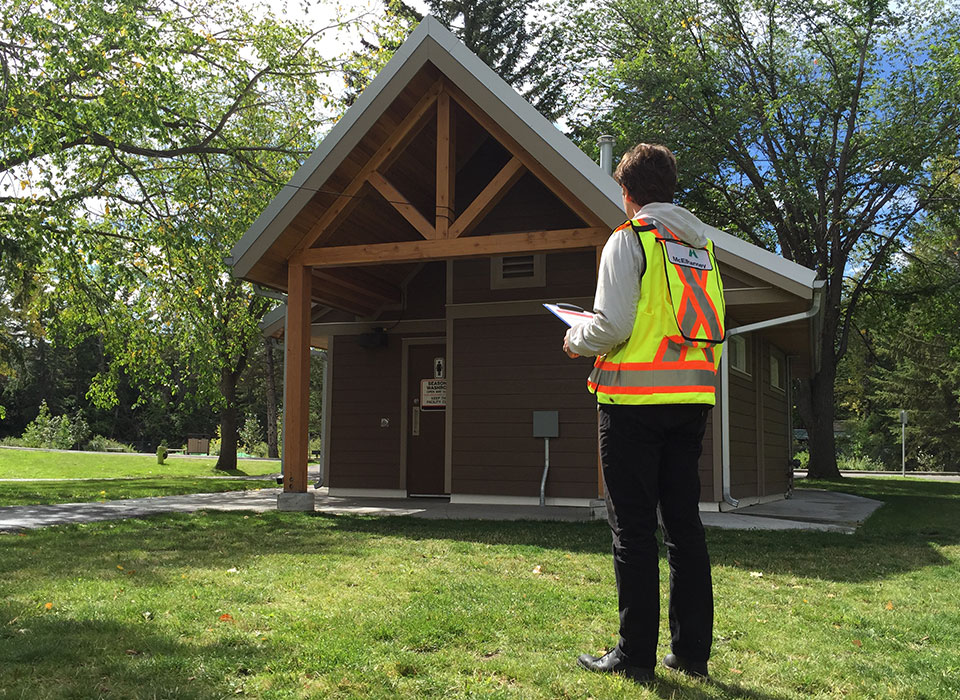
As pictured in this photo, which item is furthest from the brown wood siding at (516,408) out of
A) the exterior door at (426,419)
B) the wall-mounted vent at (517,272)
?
the exterior door at (426,419)

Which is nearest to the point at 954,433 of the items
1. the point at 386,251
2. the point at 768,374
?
the point at 768,374

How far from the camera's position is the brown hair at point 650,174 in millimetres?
3246

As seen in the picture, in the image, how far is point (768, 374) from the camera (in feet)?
42.2

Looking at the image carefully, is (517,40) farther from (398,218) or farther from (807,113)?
(398,218)

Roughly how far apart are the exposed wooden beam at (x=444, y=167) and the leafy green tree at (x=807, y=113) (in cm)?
1126

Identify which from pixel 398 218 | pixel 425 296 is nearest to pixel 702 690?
pixel 398 218

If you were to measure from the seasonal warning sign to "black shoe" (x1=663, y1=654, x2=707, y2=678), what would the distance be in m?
8.38

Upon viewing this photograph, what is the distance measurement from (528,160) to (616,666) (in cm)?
629

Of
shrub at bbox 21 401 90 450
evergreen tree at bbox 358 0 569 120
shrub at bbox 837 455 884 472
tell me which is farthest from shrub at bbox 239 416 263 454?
shrub at bbox 837 455 884 472

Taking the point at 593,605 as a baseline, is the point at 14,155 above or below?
above

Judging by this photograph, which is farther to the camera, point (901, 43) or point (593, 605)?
point (901, 43)

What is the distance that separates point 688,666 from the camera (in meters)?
3.10

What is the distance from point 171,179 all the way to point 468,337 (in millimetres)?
6951

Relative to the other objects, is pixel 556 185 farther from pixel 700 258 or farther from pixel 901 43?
pixel 901 43
